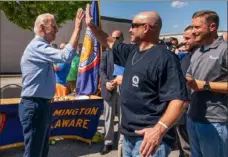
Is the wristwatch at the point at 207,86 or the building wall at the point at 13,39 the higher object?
the wristwatch at the point at 207,86

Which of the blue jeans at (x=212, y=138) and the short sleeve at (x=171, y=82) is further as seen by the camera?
the blue jeans at (x=212, y=138)

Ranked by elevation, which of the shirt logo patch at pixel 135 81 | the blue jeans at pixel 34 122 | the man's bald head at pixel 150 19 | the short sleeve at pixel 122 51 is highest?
→ the man's bald head at pixel 150 19

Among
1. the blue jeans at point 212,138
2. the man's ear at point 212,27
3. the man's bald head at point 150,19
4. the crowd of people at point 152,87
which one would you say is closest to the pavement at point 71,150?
the crowd of people at point 152,87

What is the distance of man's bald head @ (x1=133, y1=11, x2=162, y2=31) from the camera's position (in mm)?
2034

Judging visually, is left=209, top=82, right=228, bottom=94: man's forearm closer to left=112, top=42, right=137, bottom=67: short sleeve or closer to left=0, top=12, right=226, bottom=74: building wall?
left=112, top=42, right=137, bottom=67: short sleeve

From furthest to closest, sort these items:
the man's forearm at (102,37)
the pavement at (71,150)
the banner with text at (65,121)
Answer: the pavement at (71,150) → the banner with text at (65,121) → the man's forearm at (102,37)

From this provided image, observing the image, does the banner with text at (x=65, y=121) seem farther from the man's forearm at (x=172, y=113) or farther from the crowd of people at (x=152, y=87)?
the man's forearm at (x=172, y=113)

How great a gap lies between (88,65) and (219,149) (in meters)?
3.22

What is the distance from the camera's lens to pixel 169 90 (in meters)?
1.88

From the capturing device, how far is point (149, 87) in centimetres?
197

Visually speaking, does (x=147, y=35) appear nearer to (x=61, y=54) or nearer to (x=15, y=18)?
(x=61, y=54)

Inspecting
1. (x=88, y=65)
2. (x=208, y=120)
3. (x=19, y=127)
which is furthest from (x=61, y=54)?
(x=88, y=65)

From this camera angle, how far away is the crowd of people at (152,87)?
6.22 feet

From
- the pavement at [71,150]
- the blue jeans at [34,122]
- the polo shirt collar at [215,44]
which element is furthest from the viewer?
the pavement at [71,150]
